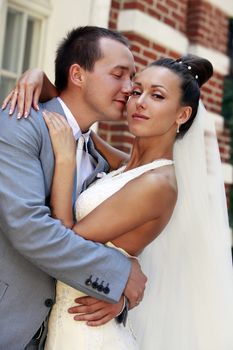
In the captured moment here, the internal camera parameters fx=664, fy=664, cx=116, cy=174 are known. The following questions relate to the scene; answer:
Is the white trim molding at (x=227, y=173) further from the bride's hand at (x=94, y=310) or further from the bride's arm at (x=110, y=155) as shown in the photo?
the bride's hand at (x=94, y=310)

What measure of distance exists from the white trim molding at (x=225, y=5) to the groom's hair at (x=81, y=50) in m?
3.59

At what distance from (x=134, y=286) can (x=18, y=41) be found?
9.54ft

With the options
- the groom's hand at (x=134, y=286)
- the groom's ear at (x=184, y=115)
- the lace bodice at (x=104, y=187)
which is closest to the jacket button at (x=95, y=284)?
the groom's hand at (x=134, y=286)

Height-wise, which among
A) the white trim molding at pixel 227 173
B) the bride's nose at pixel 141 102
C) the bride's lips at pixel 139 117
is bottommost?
the white trim molding at pixel 227 173

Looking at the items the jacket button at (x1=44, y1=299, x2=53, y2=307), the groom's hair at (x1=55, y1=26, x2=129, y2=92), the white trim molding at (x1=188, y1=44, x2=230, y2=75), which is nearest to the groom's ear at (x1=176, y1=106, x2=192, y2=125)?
the groom's hair at (x1=55, y1=26, x2=129, y2=92)

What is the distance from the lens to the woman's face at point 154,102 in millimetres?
2715

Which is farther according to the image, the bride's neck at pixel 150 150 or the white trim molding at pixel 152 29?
the white trim molding at pixel 152 29

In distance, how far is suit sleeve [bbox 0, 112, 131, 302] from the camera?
2.33m

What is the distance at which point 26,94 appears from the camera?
261 centimetres

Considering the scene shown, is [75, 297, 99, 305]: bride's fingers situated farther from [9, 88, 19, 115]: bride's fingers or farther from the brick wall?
the brick wall

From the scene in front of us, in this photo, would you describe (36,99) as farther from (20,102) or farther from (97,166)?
(97,166)

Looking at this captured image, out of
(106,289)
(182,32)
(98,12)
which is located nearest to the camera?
(106,289)

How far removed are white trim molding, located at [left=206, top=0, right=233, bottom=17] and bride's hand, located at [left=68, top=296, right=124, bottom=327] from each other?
4285mm

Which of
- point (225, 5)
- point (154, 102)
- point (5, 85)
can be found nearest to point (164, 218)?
point (154, 102)
